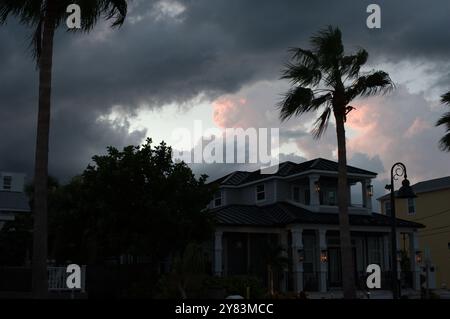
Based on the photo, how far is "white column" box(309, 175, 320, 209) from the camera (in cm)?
3672

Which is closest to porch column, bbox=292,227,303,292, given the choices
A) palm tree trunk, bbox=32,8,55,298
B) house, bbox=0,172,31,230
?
palm tree trunk, bbox=32,8,55,298

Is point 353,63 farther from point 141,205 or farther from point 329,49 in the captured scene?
point 141,205

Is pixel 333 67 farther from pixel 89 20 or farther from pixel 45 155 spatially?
pixel 45 155

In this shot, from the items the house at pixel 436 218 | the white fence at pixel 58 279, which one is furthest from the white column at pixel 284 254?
the house at pixel 436 218

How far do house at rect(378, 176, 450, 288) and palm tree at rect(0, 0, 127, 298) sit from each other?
38025 millimetres

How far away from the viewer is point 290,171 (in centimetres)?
3922

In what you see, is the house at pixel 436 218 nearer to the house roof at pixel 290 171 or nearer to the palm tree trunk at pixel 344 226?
the house roof at pixel 290 171

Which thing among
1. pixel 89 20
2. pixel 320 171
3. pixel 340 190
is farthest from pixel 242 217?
pixel 89 20

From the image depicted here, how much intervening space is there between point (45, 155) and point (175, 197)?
10844mm

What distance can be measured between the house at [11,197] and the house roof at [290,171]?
2083 centimetres

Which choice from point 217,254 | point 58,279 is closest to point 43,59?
point 58,279

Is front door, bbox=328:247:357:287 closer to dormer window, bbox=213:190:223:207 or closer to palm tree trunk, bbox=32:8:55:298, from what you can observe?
dormer window, bbox=213:190:223:207

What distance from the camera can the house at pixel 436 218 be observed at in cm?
4856

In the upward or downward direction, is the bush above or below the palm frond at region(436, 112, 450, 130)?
below
